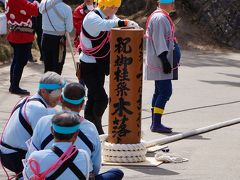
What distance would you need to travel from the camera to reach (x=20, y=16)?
11.1 meters

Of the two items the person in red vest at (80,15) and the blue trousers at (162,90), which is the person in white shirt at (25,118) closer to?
the blue trousers at (162,90)

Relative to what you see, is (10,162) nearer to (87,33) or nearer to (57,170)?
(57,170)

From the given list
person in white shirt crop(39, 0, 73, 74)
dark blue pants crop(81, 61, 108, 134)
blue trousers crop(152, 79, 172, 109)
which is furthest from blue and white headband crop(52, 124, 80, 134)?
person in white shirt crop(39, 0, 73, 74)

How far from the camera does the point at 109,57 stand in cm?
827

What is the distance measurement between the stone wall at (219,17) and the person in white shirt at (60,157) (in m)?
13.5

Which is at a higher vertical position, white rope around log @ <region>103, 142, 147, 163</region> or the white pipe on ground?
white rope around log @ <region>103, 142, 147, 163</region>

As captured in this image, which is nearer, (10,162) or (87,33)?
(10,162)

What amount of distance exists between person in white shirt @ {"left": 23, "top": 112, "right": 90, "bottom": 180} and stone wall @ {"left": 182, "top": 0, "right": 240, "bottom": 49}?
1351 cm

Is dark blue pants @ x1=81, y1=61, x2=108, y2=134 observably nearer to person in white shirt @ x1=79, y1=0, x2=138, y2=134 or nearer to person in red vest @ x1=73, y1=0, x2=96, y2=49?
person in white shirt @ x1=79, y1=0, x2=138, y2=134

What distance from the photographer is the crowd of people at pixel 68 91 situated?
4.76 metres

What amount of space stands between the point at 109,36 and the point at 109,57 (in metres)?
0.24

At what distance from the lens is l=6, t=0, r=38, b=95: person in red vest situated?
1106 cm

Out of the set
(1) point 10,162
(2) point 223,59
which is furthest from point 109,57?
(2) point 223,59

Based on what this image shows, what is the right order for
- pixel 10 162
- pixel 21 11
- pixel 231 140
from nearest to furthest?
pixel 10 162, pixel 231 140, pixel 21 11
